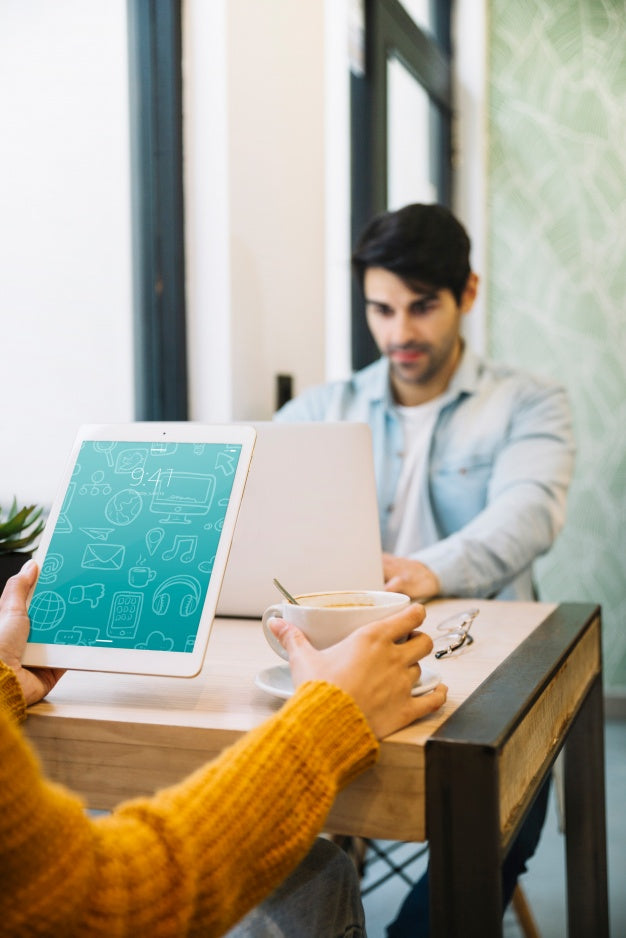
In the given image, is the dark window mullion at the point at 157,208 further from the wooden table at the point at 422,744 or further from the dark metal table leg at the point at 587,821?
the dark metal table leg at the point at 587,821

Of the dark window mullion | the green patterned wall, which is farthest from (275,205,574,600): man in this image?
the green patterned wall

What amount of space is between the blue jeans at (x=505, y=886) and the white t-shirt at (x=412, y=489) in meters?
0.55

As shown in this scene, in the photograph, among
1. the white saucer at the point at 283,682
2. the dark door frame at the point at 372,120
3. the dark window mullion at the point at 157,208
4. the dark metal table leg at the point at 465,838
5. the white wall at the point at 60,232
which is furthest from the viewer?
the dark door frame at the point at 372,120

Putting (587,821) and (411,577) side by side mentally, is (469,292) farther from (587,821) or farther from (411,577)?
(587,821)

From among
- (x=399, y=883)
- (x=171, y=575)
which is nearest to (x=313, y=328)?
(x=399, y=883)

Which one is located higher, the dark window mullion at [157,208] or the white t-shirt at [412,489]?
the dark window mullion at [157,208]

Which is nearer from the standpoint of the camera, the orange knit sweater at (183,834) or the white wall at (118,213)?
the orange knit sweater at (183,834)

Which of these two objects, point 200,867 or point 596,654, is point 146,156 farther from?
point 200,867

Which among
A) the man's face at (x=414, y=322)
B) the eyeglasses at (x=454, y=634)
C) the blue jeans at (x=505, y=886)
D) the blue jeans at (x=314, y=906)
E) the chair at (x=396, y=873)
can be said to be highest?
the man's face at (x=414, y=322)

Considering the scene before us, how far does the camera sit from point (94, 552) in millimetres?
1003

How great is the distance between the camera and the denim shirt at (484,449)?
5.98 feet

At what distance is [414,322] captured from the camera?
6.72 ft

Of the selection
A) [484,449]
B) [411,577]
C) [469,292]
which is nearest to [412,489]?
[484,449]

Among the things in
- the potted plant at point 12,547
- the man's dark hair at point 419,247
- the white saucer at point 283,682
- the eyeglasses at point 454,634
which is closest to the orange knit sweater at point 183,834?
the white saucer at point 283,682
